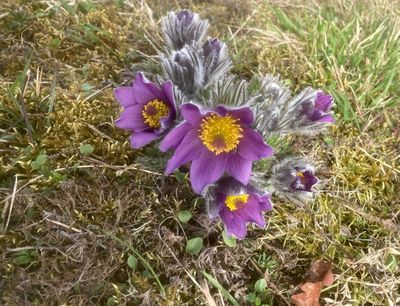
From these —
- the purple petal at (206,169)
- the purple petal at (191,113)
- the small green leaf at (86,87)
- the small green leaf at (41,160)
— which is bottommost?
the small green leaf at (41,160)

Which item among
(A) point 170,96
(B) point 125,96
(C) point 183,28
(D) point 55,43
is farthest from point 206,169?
(D) point 55,43

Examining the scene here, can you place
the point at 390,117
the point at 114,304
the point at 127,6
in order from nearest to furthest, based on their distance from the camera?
the point at 114,304, the point at 390,117, the point at 127,6

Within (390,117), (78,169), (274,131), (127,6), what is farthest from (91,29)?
(390,117)

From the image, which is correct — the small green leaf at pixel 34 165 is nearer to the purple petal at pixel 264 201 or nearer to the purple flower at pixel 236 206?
the purple flower at pixel 236 206

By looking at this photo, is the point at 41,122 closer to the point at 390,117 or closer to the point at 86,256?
the point at 86,256

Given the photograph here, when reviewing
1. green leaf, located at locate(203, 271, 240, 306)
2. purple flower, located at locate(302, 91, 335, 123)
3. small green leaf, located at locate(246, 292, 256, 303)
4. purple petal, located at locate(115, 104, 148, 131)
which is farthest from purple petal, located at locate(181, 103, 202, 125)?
small green leaf, located at locate(246, 292, 256, 303)

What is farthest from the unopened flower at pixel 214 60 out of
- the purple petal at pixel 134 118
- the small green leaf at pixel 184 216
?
the small green leaf at pixel 184 216

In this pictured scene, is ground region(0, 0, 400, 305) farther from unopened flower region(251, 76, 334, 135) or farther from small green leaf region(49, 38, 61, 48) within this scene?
unopened flower region(251, 76, 334, 135)
